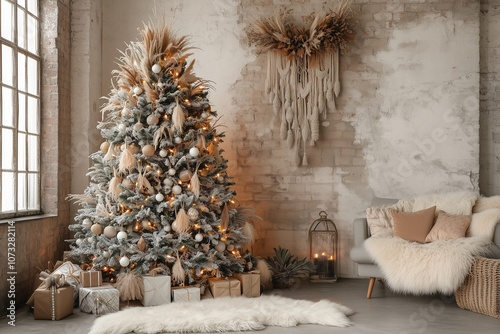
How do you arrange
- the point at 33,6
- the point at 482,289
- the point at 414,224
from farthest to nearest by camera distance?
the point at 33,6, the point at 414,224, the point at 482,289

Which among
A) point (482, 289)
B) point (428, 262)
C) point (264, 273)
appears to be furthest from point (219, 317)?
point (482, 289)

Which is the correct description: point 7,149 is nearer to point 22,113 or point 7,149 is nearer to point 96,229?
point 22,113

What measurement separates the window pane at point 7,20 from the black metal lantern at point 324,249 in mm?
3620

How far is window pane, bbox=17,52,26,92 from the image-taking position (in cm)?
465

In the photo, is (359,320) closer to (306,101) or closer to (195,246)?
(195,246)

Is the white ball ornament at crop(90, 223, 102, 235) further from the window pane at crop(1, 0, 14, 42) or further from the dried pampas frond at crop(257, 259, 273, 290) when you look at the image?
the window pane at crop(1, 0, 14, 42)

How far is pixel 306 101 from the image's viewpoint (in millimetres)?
5797

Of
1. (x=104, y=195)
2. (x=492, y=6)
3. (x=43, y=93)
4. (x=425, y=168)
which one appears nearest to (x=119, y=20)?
(x=43, y=93)

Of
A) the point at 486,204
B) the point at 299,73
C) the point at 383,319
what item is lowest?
the point at 383,319

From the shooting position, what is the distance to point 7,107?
4.42 meters

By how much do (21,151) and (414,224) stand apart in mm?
3788

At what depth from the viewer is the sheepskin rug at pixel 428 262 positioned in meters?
4.03

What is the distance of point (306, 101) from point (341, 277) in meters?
2.09

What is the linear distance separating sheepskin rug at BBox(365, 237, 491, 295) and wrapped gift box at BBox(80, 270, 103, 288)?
2.43 m
